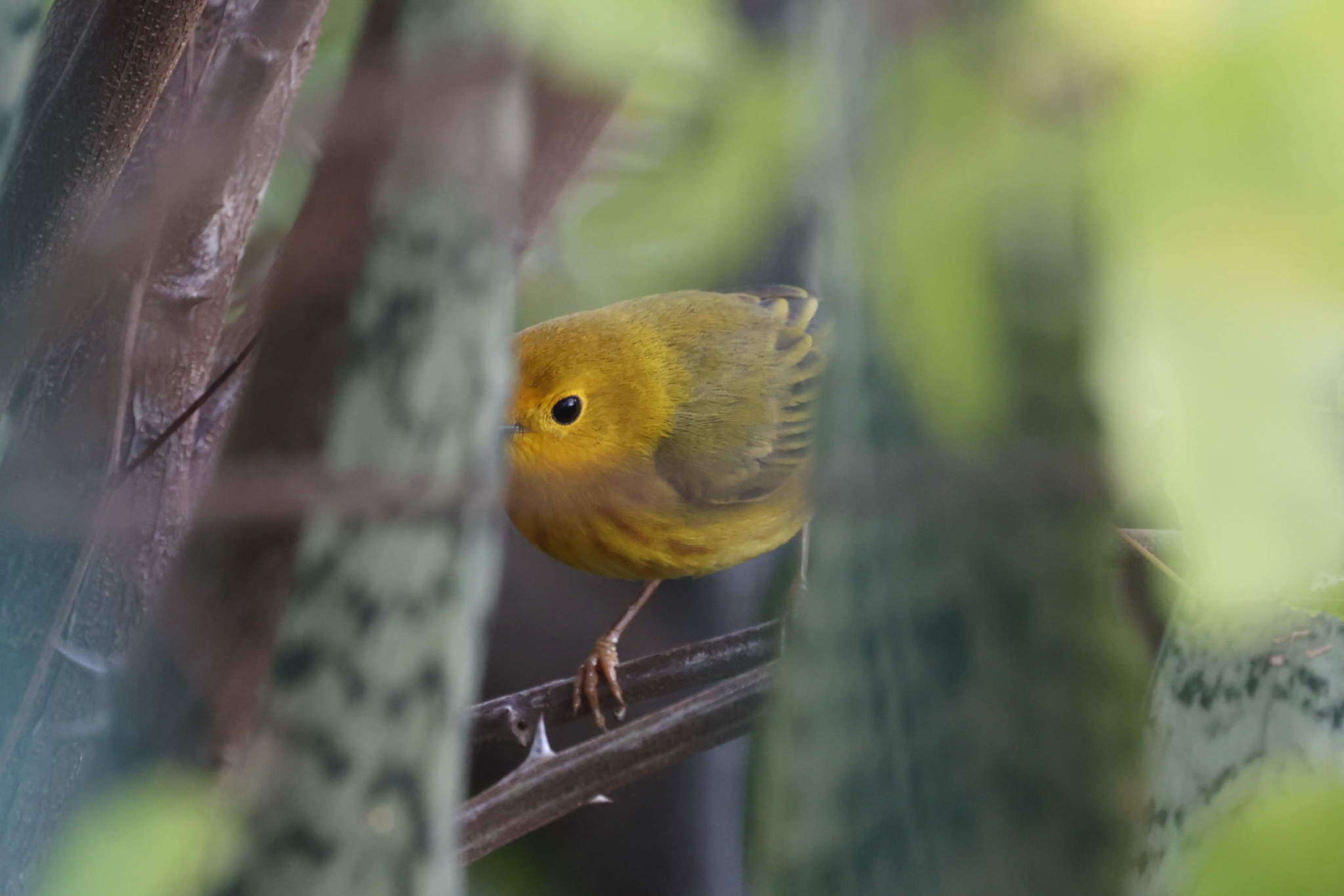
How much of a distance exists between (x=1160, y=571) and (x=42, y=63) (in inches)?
14.1

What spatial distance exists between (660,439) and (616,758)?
20cm

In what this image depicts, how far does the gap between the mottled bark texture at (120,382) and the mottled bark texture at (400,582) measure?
12cm

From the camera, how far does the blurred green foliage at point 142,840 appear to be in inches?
10.8

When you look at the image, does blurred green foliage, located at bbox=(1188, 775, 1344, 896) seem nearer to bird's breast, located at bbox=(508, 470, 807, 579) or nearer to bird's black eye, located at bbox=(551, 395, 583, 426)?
bird's breast, located at bbox=(508, 470, 807, 579)

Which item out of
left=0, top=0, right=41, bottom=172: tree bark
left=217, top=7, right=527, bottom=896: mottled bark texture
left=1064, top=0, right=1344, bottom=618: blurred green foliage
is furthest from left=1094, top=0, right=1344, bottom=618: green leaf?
left=0, top=0, right=41, bottom=172: tree bark

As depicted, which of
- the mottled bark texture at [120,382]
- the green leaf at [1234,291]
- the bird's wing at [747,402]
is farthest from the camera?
the bird's wing at [747,402]

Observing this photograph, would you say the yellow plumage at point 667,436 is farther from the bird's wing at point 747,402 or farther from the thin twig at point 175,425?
the thin twig at point 175,425

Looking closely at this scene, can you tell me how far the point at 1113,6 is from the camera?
0.26 meters

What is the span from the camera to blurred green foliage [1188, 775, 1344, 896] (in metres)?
0.25

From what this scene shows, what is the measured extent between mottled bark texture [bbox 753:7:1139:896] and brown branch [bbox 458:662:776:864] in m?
0.12

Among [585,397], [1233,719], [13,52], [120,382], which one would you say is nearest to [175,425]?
[120,382]

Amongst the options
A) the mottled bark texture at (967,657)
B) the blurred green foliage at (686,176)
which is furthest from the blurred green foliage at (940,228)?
the blurred green foliage at (686,176)

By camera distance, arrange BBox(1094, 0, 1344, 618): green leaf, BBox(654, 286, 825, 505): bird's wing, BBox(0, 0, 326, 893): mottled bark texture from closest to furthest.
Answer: BBox(1094, 0, 1344, 618): green leaf < BBox(0, 0, 326, 893): mottled bark texture < BBox(654, 286, 825, 505): bird's wing

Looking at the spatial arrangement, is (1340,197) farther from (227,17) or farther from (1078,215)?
(227,17)
